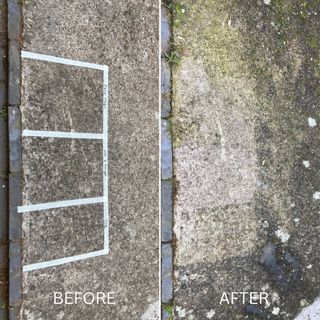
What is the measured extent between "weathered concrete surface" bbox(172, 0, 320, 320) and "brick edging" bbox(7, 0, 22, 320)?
1.44 meters

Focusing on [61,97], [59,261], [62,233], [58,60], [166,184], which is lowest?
[59,261]

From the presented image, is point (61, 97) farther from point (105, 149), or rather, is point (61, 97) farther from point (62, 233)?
point (62, 233)

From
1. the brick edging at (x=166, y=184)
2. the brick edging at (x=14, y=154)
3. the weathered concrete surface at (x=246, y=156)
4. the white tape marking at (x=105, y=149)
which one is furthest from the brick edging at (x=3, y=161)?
the weathered concrete surface at (x=246, y=156)

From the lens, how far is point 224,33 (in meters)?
4.71

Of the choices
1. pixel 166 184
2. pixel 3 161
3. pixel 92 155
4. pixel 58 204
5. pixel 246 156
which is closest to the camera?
pixel 3 161

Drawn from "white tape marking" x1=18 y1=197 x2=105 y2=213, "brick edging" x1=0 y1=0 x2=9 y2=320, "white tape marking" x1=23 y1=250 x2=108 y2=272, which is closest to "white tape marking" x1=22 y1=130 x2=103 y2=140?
"brick edging" x1=0 y1=0 x2=9 y2=320

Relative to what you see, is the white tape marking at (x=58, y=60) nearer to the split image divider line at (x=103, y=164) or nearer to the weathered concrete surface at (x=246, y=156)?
the split image divider line at (x=103, y=164)

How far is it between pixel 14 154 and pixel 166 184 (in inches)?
55.3

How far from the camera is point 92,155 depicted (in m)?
4.03

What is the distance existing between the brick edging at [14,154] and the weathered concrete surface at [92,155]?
57mm

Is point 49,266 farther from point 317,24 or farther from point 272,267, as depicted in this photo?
point 317,24

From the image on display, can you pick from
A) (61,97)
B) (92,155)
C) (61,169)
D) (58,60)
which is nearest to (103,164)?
(92,155)

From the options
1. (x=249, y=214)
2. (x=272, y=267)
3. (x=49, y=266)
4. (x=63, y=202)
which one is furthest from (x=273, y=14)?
(x=49, y=266)

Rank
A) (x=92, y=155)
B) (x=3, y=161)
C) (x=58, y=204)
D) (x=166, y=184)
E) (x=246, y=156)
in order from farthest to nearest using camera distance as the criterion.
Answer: (x=246, y=156), (x=166, y=184), (x=92, y=155), (x=58, y=204), (x=3, y=161)
